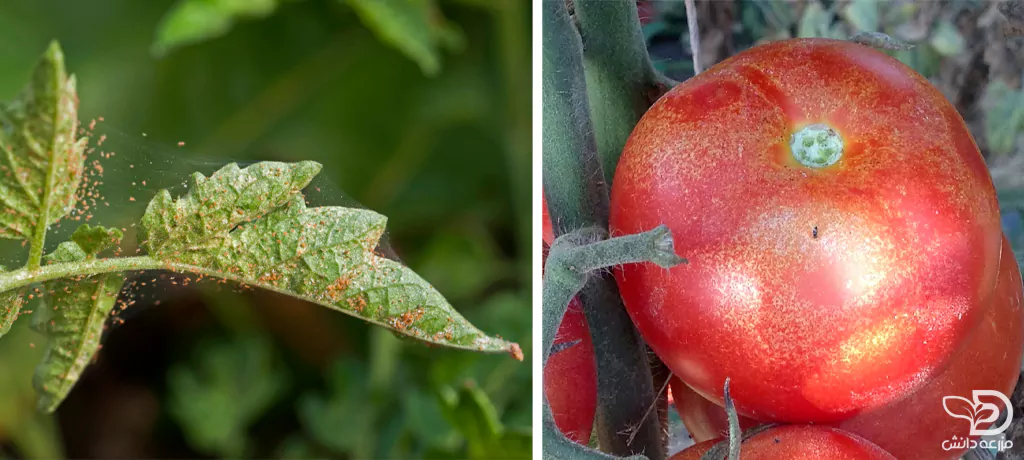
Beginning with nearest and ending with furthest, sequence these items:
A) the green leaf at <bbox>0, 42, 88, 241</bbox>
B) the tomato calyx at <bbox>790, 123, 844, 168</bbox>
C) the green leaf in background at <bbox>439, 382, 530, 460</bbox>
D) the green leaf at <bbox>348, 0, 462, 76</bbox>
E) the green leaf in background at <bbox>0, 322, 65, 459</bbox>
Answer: the green leaf at <bbox>0, 42, 88, 241</bbox>
the tomato calyx at <bbox>790, 123, 844, 168</bbox>
the green leaf in background at <bbox>439, 382, 530, 460</bbox>
the green leaf at <bbox>348, 0, 462, 76</bbox>
the green leaf in background at <bbox>0, 322, 65, 459</bbox>

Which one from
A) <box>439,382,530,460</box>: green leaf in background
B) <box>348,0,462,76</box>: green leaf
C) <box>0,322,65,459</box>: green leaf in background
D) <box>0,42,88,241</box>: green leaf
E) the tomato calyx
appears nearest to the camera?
<box>0,42,88,241</box>: green leaf

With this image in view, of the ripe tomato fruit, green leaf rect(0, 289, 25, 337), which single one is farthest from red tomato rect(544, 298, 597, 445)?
green leaf rect(0, 289, 25, 337)

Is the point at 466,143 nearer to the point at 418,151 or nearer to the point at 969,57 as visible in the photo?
the point at 418,151

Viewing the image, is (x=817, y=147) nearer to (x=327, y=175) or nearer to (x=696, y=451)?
(x=696, y=451)

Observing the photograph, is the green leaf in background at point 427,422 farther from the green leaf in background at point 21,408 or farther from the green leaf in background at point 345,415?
the green leaf in background at point 21,408

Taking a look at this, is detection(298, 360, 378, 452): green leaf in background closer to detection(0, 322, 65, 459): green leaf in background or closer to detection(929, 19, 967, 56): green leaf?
detection(0, 322, 65, 459): green leaf in background

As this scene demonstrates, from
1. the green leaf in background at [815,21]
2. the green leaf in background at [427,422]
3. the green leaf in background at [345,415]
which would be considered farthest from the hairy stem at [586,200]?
the green leaf in background at [345,415]

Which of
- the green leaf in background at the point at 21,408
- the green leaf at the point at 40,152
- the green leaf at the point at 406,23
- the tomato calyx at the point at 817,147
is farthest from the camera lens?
the green leaf in background at the point at 21,408
